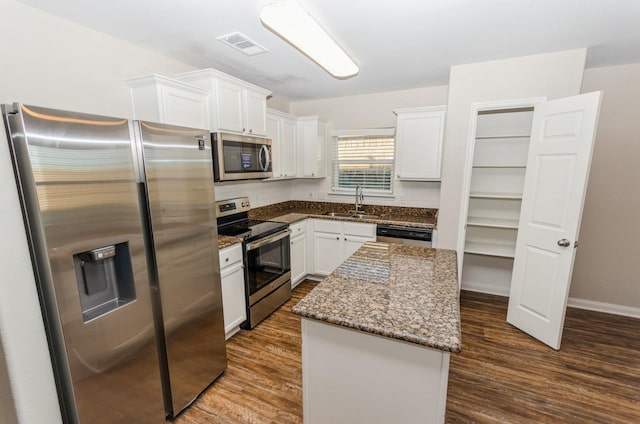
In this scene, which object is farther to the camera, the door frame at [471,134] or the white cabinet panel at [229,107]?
the door frame at [471,134]

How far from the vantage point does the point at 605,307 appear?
309 centimetres

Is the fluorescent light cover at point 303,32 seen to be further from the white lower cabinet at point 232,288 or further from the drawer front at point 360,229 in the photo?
the drawer front at point 360,229

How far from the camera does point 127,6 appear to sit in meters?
1.71

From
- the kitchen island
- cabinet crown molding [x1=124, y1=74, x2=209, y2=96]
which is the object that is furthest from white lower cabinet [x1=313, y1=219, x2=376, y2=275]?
cabinet crown molding [x1=124, y1=74, x2=209, y2=96]

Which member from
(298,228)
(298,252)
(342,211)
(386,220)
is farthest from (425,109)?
(298,252)

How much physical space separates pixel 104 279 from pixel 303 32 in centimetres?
175

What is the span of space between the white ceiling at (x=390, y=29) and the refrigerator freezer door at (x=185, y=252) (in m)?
0.81

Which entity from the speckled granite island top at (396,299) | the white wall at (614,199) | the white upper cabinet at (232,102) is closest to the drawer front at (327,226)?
the white upper cabinet at (232,102)

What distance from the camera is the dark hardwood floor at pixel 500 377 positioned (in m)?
A: 1.84

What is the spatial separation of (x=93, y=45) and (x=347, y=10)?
1.83m

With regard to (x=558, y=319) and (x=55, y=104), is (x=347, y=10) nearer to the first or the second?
(x=55, y=104)

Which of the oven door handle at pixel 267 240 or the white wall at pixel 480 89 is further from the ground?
the white wall at pixel 480 89

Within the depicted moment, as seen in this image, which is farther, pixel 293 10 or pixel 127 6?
pixel 127 6

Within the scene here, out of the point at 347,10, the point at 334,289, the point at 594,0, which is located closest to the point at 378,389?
the point at 334,289
